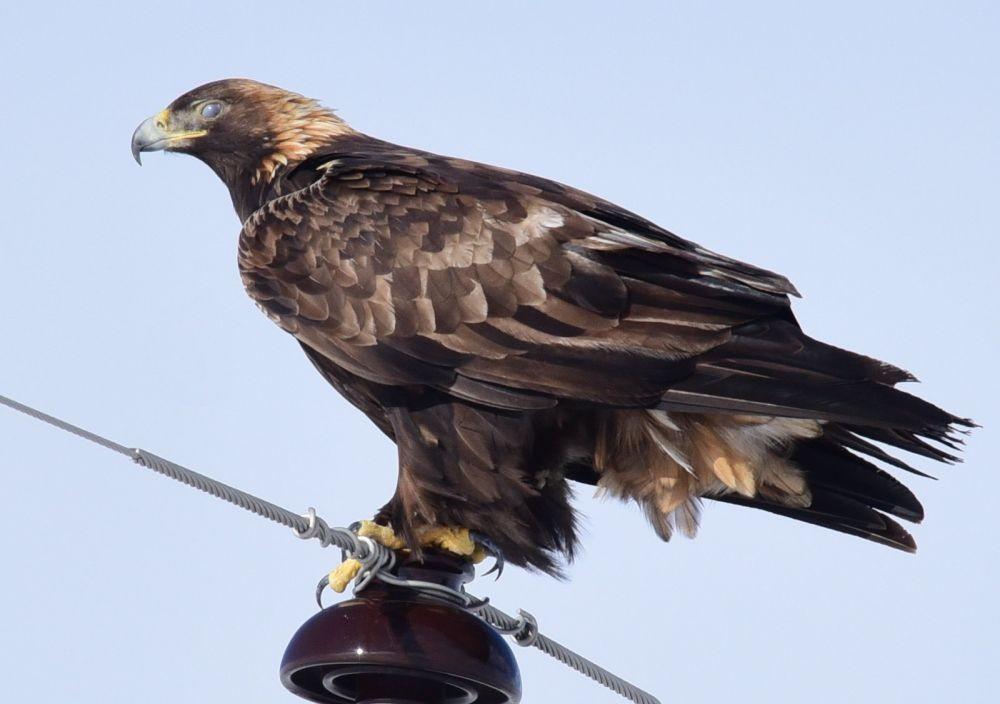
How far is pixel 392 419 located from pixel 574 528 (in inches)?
39.5

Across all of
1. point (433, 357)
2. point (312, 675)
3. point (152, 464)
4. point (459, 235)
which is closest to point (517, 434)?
point (433, 357)

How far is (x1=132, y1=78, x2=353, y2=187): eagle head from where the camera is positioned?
754 centimetres

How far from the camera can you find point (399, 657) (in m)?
4.88

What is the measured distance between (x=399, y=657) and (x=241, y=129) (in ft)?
12.1

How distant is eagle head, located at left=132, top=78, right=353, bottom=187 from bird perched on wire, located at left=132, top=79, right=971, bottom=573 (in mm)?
1092

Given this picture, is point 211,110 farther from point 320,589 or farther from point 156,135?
point 320,589

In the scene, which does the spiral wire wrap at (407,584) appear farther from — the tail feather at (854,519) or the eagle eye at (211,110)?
the eagle eye at (211,110)

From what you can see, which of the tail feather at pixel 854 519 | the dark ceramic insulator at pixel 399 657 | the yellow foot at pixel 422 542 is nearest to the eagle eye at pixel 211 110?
the yellow foot at pixel 422 542

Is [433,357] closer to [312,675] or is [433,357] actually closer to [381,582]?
[381,582]

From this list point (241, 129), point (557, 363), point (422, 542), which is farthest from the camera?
point (241, 129)

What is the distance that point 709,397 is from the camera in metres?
5.63

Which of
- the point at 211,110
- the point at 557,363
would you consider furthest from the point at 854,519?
the point at 211,110

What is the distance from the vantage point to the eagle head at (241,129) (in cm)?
754

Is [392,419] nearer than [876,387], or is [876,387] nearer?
[876,387]
